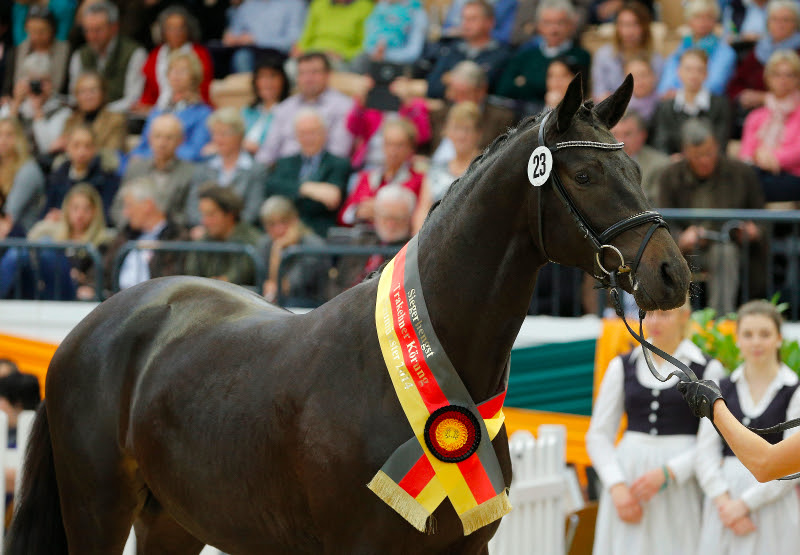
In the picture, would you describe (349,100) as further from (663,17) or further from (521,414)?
(521,414)

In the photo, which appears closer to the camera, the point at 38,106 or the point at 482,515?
the point at 482,515

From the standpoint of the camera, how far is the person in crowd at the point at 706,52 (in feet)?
33.0

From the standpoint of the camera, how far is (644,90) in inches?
389

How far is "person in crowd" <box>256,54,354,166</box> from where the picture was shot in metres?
10.9

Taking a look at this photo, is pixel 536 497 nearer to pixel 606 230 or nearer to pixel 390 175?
pixel 606 230

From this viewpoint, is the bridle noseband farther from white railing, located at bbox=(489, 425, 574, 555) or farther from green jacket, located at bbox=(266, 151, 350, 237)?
green jacket, located at bbox=(266, 151, 350, 237)

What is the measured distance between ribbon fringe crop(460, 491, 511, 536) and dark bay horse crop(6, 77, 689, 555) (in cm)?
4

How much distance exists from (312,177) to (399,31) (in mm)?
2308

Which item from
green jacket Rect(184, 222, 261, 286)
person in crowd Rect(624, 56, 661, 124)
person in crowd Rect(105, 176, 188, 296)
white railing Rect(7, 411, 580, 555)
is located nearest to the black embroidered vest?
white railing Rect(7, 411, 580, 555)

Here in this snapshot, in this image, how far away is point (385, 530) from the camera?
368cm

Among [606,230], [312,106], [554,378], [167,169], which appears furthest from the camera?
[312,106]

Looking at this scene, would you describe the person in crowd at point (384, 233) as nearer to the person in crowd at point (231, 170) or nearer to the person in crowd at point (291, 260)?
the person in crowd at point (291, 260)

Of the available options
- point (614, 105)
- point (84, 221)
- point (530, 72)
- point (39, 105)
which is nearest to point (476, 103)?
point (530, 72)

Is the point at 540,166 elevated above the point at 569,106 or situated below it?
below
